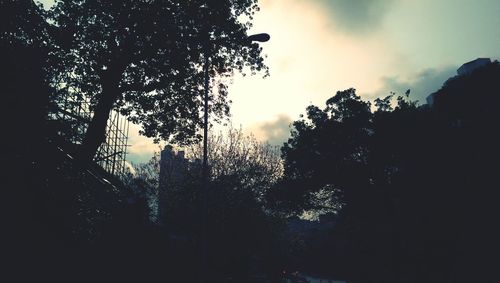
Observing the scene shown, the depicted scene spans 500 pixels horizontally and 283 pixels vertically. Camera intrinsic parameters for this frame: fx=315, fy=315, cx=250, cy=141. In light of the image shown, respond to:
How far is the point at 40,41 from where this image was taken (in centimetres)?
651

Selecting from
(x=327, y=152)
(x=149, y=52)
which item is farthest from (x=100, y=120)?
(x=327, y=152)

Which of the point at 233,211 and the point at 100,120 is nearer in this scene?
the point at 100,120

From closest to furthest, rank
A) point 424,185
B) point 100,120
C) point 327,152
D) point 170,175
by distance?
point 100,120
point 424,185
point 327,152
point 170,175

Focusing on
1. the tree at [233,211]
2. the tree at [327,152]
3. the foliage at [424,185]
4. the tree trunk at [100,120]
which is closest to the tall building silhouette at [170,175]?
the tree at [233,211]

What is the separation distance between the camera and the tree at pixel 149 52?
13.5 m

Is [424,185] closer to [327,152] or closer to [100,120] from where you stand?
[327,152]

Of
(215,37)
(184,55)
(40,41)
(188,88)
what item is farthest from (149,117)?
(40,41)

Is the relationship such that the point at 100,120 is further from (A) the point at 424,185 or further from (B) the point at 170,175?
(B) the point at 170,175

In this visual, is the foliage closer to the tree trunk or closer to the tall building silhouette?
the tall building silhouette

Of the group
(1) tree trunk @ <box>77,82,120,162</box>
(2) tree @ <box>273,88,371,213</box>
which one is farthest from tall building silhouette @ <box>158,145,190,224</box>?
(1) tree trunk @ <box>77,82,120,162</box>

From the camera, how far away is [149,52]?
14.7 m

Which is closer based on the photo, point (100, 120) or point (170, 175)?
point (100, 120)

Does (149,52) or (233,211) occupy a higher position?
(149,52)

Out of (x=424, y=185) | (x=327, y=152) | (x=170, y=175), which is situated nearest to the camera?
(x=424, y=185)
